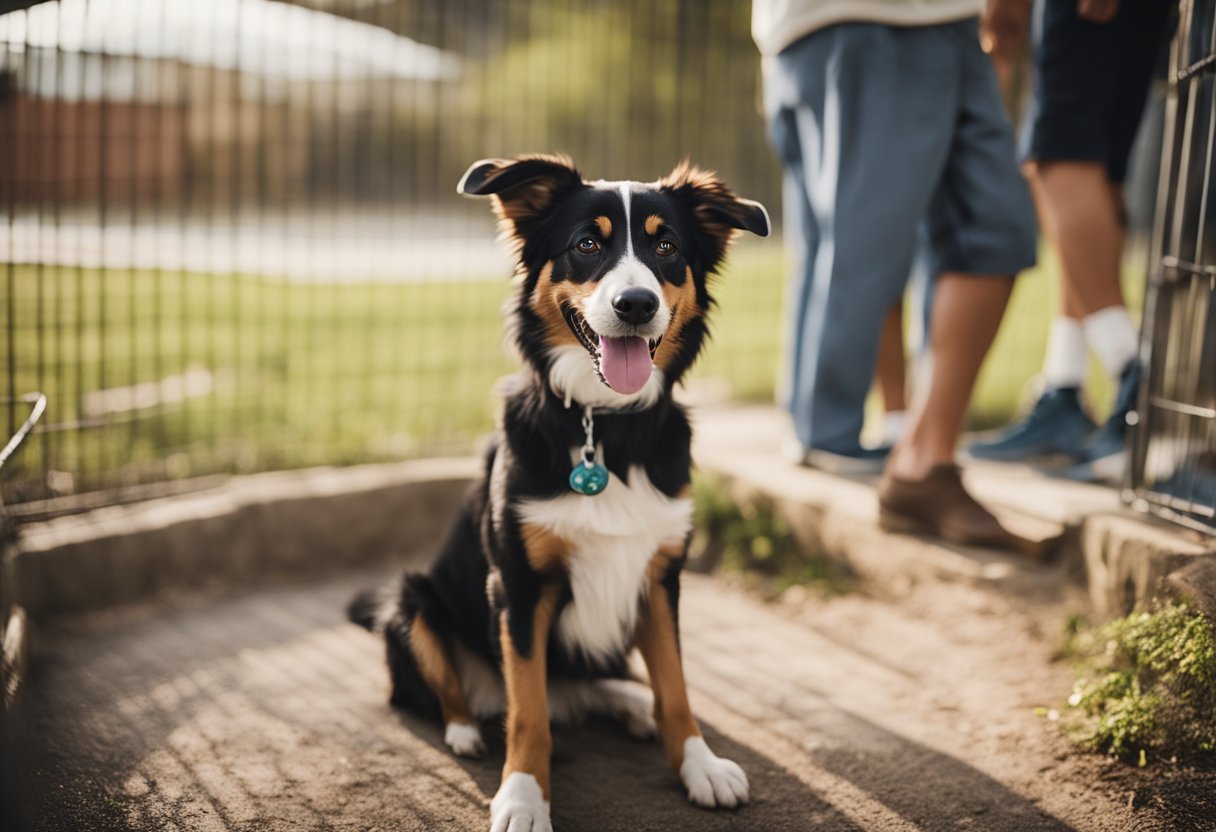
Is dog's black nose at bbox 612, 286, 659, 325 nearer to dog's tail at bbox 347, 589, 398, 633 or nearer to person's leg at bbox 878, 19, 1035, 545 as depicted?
dog's tail at bbox 347, 589, 398, 633

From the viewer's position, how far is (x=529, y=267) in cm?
262

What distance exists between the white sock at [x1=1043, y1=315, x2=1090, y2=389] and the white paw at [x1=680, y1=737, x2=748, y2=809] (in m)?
2.47

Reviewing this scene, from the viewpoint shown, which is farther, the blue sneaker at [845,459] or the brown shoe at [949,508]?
the blue sneaker at [845,459]

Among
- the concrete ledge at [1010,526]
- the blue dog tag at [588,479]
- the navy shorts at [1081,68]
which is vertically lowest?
the concrete ledge at [1010,526]

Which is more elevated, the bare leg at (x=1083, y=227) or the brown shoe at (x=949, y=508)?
the bare leg at (x=1083, y=227)

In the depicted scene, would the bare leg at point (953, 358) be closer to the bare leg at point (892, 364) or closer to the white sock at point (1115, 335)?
the white sock at point (1115, 335)

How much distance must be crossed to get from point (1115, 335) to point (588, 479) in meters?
2.21

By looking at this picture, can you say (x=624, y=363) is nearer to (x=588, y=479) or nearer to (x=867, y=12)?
(x=588, y=479)

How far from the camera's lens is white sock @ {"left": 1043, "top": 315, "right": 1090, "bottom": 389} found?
Answer: 13.6 ft

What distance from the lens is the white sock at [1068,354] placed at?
414cm

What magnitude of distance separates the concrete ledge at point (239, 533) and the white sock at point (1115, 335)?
230 centimetres

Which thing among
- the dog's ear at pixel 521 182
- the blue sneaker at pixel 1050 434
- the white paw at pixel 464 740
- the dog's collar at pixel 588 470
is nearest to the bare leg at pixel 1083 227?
the blue sneaker at pixel 1050 434

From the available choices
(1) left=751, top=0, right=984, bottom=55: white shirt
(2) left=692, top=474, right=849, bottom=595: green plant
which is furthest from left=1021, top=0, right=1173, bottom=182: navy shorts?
(2) left=692, top=474, right=849, bottom=595: green plant

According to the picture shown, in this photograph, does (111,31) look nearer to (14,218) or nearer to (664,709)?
(14,218)
